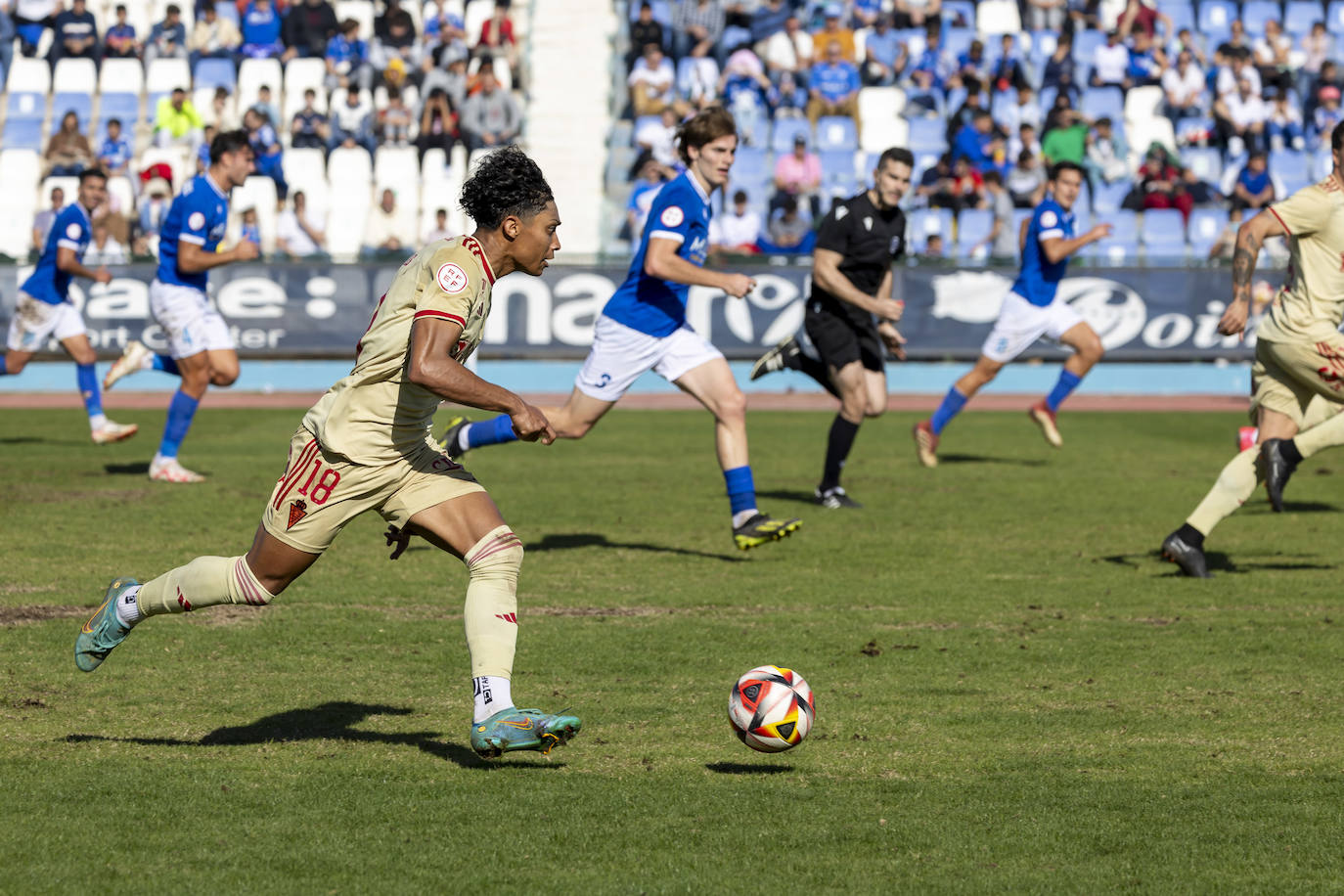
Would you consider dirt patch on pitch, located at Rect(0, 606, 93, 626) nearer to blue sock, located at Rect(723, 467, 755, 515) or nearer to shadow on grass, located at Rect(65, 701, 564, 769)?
shadow on grass, located at Rect(65, 701, 564, 769)

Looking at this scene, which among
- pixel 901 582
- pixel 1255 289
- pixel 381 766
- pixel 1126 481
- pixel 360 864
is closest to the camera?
pixel 360 864

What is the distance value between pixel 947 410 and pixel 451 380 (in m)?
9.30

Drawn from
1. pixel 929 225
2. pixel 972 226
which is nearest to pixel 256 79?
pixel 929 225

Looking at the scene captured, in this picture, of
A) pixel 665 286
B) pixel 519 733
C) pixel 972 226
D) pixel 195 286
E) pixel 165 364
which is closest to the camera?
pixel 519 733

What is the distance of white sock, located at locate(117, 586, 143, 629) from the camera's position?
5.45m

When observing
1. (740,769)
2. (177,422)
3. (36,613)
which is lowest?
(177,422)

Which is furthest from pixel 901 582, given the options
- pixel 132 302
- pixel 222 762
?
pixel 132 302

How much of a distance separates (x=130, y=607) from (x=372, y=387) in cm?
115

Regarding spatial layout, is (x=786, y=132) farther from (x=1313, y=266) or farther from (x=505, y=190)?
(x=505, y=190)

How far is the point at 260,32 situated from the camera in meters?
26.4

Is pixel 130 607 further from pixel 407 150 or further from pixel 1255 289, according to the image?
pixel 407 150

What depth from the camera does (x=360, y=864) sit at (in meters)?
4.16

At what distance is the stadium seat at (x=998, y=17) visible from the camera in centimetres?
2694

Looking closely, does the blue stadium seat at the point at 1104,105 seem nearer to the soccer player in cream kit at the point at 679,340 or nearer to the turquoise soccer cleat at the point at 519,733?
the soccer player in cream kit at the point at 679,340
